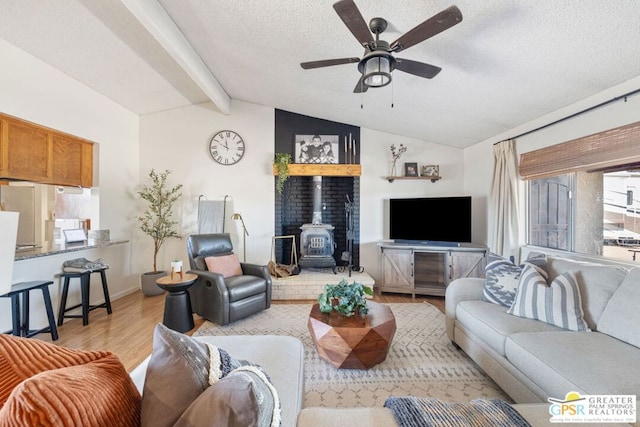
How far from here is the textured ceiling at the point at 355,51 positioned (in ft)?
5.65

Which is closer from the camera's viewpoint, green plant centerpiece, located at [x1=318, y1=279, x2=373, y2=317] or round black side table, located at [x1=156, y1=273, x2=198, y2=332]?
green plant centerpiece, located at [x1=318, y1=279, x2=373, y2=317]

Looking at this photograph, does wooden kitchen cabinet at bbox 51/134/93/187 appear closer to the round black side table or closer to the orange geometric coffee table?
the round black side table

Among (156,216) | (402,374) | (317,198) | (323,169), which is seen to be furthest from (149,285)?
(402,374)

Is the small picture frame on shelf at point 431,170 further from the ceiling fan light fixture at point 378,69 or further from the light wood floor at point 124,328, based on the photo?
the ceiling fan light fixture at point 378,69

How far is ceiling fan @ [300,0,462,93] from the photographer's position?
4.58 feet

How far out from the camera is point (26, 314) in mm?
2283

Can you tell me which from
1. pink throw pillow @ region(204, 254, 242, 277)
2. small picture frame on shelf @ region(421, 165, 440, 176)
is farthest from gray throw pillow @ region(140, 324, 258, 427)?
small picture frame on shelf @ region(421, 165, 440, 176)

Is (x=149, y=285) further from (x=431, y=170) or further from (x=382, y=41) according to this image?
(x=431, y=170)

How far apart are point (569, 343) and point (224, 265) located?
3.02 meters

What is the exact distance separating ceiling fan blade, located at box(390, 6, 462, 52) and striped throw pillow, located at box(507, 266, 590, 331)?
181 cm

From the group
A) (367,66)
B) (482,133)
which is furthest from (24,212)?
(482,133)

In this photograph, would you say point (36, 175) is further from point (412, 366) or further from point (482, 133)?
point (482, 133)

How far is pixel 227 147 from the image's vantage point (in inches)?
167

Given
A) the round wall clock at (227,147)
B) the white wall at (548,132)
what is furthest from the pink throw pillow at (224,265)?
the white wall at (548,132)
